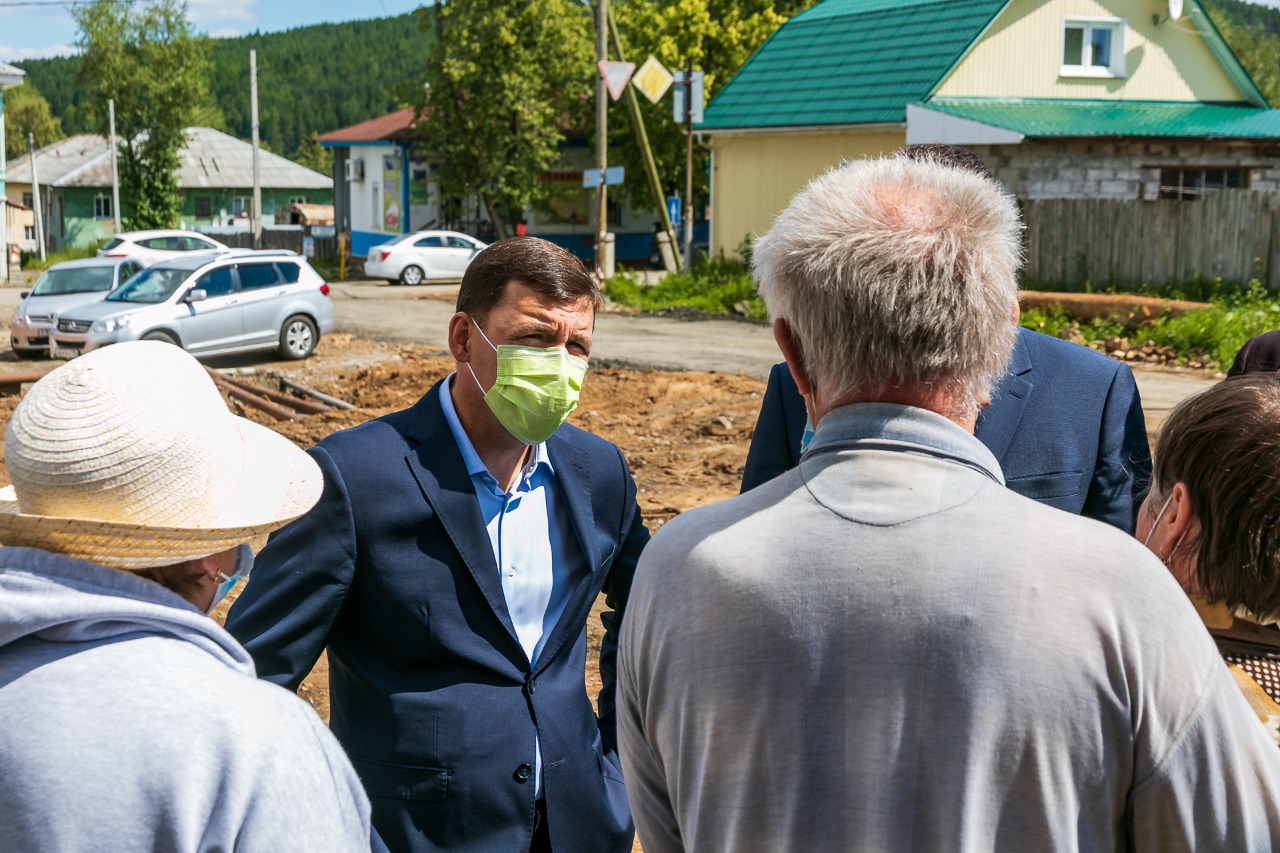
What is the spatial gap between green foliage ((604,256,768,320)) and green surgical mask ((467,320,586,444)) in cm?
1984

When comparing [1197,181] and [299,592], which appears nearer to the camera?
[299,592]

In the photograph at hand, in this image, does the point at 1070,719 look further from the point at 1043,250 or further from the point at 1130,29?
the point at 1130,29

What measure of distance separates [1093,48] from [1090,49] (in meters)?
0.20

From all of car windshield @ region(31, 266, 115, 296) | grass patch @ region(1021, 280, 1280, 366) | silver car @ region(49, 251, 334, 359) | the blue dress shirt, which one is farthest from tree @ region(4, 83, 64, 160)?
the blue dress shirt

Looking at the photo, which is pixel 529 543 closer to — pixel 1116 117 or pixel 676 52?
pixel 1116 117

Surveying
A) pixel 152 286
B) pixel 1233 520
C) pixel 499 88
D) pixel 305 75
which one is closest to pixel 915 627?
pixel 1233 520

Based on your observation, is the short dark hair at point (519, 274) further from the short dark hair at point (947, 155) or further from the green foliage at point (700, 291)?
the green foliage at point (700, 291)

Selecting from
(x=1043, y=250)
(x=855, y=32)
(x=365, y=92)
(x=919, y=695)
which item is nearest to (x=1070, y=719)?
(x=919, y=695)

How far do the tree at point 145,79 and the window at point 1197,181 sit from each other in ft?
131

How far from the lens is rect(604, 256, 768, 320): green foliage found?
23922 mm

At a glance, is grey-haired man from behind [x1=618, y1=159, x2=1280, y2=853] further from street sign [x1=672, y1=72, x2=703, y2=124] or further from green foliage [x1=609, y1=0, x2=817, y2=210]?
green foliage [x1=609, y1=0, x2=817, y2=210]

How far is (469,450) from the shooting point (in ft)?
9.52

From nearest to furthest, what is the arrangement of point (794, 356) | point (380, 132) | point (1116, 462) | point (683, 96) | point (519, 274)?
point (794, 356) < point (1116, 462) < point (519, 274) < point (683, 96) < point (380, 132)

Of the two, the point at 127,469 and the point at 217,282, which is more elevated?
the point at 127,469
